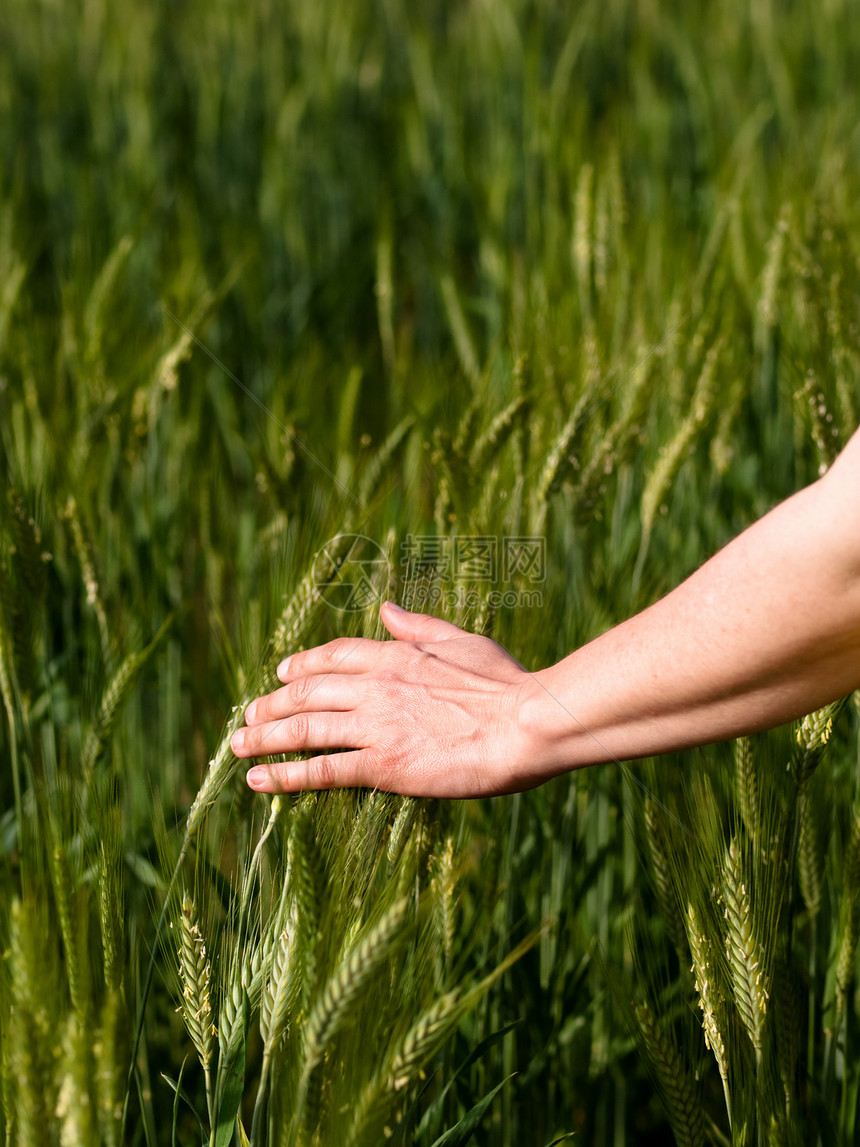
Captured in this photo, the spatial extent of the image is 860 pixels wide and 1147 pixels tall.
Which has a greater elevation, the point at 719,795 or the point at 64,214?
the point at 64,214

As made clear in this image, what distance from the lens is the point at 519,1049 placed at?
2.61 ft

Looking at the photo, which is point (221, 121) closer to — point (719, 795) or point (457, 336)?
point (457, 336)

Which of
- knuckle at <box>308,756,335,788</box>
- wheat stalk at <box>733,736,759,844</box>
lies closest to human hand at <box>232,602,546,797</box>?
knuckle at <box>308,756,335,788</box>

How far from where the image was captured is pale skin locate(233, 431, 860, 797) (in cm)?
54

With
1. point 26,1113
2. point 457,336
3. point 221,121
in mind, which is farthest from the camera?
point 221,121

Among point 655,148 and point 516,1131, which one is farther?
point 655,148

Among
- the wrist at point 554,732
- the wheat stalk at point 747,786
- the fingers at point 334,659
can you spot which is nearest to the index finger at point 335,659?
the fingers at point 334,659

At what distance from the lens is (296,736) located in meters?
0.65

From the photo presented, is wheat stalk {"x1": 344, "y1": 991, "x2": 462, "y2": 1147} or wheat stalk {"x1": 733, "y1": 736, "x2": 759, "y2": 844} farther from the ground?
wheat stalk {"x1": 733, "y1": 736, "x2": 759, "y2": 844}

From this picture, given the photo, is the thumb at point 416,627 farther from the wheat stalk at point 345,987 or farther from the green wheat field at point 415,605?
the wheat stalk at point 345,987

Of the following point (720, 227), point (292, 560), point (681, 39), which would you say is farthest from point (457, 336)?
point (681, 39)

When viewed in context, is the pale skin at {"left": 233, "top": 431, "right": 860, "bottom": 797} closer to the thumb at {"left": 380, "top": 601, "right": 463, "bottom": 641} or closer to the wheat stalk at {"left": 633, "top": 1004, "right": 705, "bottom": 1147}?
the thumb at {"left": 380, "top": 601, "right": 463, "bottom": 641}

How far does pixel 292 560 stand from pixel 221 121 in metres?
1.79

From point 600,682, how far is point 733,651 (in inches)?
3.4
